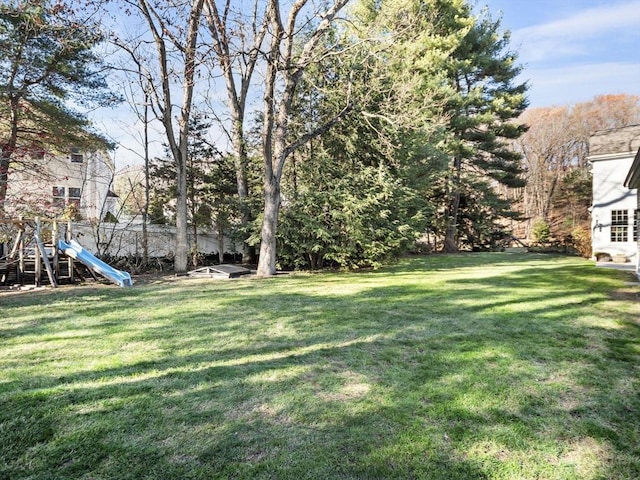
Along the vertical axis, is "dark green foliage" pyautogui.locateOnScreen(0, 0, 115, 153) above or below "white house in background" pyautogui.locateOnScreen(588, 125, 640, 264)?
above

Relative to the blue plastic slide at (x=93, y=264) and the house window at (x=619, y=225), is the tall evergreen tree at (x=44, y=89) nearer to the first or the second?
the blue plastic slide at (x=93, y=264)

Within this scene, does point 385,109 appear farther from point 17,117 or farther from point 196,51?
point 17,117

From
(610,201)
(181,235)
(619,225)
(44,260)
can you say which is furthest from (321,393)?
(610,201)

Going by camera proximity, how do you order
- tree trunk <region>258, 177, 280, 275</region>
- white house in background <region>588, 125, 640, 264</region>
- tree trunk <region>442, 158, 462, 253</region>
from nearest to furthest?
tree trunk <region>258, 177, 280, 275</region> → white house in background <region>588, 125, 640, 264</region> → tree trunk <region>442, 158, 462, 253</region>

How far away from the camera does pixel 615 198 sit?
13359 millimetres

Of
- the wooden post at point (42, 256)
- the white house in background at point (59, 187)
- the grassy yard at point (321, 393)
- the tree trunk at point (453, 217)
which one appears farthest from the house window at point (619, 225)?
the wooden post at point (42, 256)

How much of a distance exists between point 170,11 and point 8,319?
26.1ft

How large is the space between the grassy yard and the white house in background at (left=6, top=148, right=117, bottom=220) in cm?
392

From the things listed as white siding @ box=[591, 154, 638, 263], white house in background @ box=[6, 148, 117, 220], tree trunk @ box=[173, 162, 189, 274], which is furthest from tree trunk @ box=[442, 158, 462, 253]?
white house in background @ box=[6, 148, 117, 220]

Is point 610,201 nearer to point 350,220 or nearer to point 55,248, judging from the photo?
point 350,220

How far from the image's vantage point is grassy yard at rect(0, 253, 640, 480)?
79.4 inches

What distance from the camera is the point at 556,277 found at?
9.52 meters

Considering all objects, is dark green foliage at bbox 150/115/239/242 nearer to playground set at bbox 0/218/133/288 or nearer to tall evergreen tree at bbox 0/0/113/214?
tall evergreen tree at bbox 0/0/113/214

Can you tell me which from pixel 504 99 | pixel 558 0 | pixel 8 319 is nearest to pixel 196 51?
pixel 8 319
